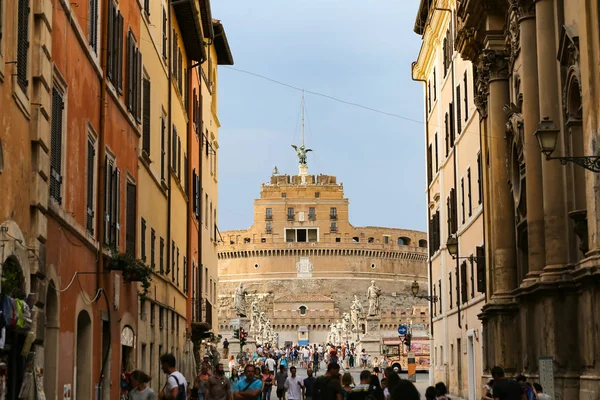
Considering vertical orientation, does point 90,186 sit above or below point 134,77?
below

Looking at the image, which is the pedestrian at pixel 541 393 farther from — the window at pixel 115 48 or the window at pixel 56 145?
the window at pixel 115 48

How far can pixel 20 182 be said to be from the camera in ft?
38.8

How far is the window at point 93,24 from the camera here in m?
16.9

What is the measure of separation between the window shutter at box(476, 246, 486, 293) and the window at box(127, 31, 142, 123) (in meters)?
10.1

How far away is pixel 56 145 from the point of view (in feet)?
46.4

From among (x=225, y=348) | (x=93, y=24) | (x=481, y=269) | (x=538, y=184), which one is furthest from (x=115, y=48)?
(x=225, y=348)

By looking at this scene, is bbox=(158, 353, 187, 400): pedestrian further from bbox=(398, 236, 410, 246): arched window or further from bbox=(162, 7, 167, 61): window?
bbox=(398, 236, 410, 246): arched window

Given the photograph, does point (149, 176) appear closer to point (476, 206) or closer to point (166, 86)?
point (166, 86)

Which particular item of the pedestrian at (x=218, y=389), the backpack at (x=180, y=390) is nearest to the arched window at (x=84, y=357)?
the pedestrian at (x=218, y=389)

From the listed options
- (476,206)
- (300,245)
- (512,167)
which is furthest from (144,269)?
(300,245)

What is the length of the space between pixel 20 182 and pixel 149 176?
40.0 feet

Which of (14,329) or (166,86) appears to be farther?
(166,86)

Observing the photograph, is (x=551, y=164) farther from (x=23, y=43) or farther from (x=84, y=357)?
(x=23, y=43)

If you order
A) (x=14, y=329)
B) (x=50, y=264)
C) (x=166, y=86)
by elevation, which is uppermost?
(x=166, y=86)
